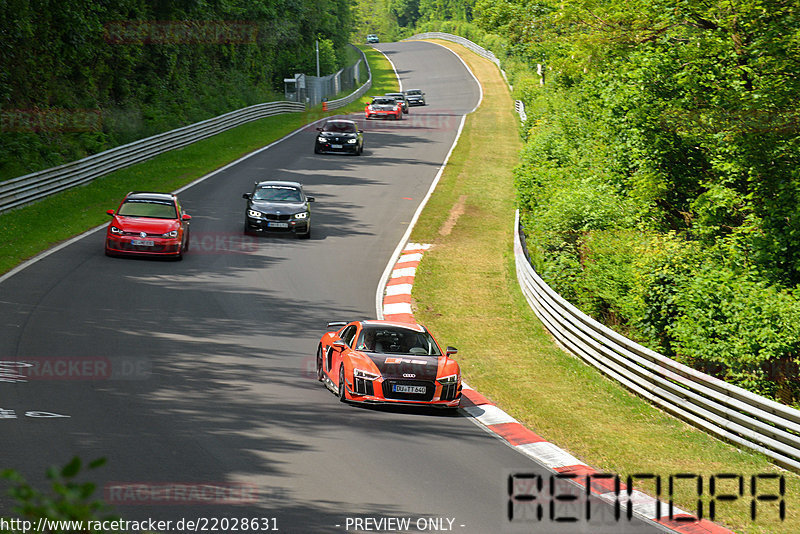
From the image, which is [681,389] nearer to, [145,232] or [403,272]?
[403,272]

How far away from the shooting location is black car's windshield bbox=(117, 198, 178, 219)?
23953mm

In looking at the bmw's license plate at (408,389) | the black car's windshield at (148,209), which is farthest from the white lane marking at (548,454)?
the black car's windshield at (148,209)

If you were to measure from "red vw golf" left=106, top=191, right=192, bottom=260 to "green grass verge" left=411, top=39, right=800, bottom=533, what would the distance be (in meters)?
6.41

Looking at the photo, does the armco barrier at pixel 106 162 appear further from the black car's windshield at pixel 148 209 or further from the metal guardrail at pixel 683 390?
the metal guardrail at pixel 683 390

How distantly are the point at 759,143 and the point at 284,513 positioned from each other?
13.6 metres

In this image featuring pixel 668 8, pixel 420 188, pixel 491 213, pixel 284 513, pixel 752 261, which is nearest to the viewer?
pixel 284 513

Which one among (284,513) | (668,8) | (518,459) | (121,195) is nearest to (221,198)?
(121,195)

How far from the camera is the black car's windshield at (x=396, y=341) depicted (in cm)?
1469

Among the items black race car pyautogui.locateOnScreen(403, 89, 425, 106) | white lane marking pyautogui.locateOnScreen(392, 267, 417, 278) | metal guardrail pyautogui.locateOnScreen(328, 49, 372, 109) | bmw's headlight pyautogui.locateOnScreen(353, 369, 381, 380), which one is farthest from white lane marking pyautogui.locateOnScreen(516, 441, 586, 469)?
black race car pyautogui.locateOnScreen(403, 89, 425, 106)

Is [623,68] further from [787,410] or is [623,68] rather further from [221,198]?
[221,198]

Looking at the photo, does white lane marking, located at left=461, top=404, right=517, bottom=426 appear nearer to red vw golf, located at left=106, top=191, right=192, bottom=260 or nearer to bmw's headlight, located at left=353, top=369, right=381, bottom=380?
bmw's headlight, located at left=353, top=369, right=381, bottom=380

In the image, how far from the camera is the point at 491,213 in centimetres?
3456

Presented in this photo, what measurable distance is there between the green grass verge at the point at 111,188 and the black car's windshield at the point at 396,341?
10.8 metres

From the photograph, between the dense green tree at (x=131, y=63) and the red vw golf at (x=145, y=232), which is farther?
the dense green tree at (x=131, y=63)
